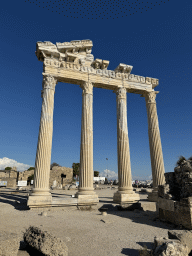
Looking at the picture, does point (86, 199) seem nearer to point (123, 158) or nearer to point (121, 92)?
point (123, 158)

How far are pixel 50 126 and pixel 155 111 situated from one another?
9775 millimetres

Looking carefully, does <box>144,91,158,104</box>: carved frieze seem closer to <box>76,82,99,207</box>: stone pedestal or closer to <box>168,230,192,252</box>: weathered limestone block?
<box>76,82,99,207</box>: stone pedestal

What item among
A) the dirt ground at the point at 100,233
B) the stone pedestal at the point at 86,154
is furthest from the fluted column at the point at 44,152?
the stone pedestal at the point at 86,154

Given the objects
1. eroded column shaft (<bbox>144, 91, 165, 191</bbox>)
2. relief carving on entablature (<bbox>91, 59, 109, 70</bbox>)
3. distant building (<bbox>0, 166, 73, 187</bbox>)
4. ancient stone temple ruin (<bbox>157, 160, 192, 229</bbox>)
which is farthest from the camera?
distant building (<bbox>0, 166, 73, 187</bbox>)

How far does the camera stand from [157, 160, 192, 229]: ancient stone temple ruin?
6.84 metres

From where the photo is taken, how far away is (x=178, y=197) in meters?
8.31

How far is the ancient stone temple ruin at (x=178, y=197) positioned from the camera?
6840mm

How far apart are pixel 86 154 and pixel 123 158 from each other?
3.17m

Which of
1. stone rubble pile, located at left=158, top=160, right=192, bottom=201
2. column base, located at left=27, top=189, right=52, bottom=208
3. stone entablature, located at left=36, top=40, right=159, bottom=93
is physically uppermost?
stone entablature, located at left=36, top=40, right=159, bottom=93

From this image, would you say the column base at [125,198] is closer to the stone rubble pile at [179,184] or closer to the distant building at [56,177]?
the stone rubble pile at [179,184]

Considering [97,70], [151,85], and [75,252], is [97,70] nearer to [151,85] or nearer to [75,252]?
[151,85]

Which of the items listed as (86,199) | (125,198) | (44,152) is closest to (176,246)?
(86,199)

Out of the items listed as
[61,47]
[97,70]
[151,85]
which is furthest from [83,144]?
[151,85]

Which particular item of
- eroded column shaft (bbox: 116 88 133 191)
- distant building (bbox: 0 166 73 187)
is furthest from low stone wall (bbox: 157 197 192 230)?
distant building (bbox: 0 166 73 187)
